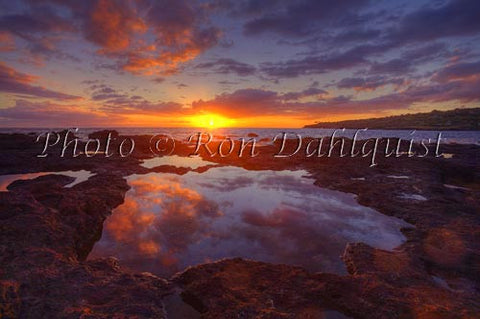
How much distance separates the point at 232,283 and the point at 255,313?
4.76 feet

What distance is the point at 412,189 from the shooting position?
58.0 ft

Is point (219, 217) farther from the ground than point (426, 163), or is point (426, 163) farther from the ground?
point (426, 163)

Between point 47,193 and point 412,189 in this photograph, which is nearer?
point 47,193

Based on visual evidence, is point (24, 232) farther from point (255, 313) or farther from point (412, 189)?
point (412, 189)

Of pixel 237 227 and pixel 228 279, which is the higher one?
pixel 237 227

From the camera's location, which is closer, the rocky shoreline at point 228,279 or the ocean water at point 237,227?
the rocky shoreline at point 228,279

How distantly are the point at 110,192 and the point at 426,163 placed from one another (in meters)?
31.3

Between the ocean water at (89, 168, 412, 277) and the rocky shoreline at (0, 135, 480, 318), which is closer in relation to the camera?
the rocky shoreline at (0, 135, 480, 318)

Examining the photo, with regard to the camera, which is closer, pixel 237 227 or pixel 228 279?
pixel 228 279

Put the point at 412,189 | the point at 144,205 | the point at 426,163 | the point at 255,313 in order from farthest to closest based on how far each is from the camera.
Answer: the point at 426,163 → the point at 412,189 → the point at 144,205 → the point at 255,313

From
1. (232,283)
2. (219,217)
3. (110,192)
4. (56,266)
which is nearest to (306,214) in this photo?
(219,217)

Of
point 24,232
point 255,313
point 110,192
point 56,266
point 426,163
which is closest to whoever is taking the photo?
point 255,313

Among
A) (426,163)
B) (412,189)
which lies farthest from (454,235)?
(426,163)

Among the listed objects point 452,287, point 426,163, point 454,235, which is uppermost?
point 426,163
